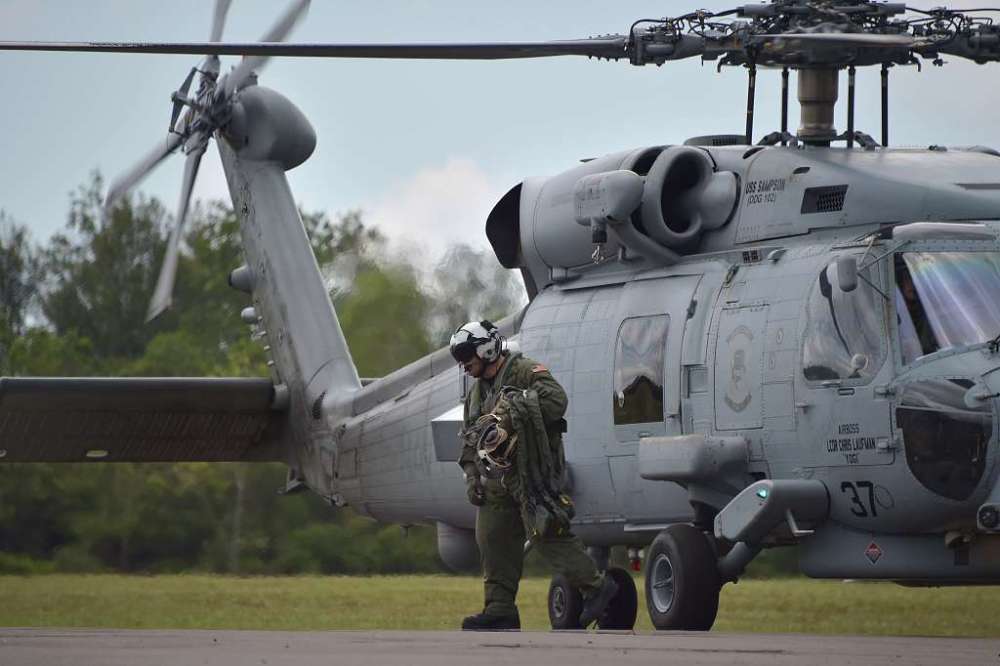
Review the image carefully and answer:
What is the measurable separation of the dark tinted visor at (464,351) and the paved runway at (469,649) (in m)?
2.02

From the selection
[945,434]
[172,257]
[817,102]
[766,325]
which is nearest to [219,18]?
[172,257]

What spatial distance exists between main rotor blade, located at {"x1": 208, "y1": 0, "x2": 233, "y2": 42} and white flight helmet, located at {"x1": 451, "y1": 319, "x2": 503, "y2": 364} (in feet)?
21.7

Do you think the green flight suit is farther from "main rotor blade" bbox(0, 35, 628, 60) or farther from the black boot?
"main rotor blade" bbox(0, 35, 628, 60)

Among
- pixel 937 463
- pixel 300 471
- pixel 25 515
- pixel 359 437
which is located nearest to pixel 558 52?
pixel 937 463

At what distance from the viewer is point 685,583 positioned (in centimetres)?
1020

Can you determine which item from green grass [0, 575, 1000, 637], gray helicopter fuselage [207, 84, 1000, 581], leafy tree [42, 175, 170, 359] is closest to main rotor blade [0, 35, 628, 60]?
gray helicopter fuselage [207, 84, 1000, 581]

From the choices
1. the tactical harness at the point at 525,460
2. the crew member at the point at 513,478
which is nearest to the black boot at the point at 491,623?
the crew member at the point at 513,478

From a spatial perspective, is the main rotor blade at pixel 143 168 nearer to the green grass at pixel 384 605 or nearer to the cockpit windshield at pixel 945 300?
the green grass at pixel 384 605

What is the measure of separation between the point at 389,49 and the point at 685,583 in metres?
3.36

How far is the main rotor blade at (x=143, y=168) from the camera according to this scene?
14828 mm

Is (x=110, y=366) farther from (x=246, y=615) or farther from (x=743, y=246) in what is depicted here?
(x=743, y=246)

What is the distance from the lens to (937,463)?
934 cm

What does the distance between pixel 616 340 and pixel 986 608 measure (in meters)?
5.18

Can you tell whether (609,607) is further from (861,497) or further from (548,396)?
(548,396)
